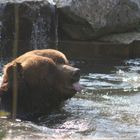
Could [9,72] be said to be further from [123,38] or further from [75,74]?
[123,38]

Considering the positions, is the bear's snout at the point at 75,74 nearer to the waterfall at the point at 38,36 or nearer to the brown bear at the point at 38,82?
the brown bear at the point at 38,82

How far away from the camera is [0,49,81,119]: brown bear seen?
540 cm

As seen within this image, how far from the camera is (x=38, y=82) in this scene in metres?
5.53

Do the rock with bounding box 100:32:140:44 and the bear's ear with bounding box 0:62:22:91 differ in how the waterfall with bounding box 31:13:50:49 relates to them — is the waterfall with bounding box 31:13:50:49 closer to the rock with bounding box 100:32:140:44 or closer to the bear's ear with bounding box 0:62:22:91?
the rock with bounding box 100:32:140:44

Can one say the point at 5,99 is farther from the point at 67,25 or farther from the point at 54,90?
the point at 67,25

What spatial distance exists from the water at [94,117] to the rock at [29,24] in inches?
132

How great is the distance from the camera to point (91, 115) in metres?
6.04

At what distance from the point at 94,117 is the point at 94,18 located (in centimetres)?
671

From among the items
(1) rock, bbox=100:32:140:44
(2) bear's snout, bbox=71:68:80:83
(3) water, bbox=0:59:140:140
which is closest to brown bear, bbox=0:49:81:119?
(2) bear's snout, bbox=71:68:80:83

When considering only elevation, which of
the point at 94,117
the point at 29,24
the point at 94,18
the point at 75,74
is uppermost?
the point at 94,18

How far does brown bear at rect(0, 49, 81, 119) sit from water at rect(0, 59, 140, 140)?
0.20 m

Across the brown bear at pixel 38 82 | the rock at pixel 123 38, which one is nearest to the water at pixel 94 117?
the brown bear at pixel 38 82

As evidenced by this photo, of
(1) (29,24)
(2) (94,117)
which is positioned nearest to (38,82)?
(2) (94,117)

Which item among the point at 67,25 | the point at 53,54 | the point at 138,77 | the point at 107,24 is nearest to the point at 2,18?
the point at 67,25
